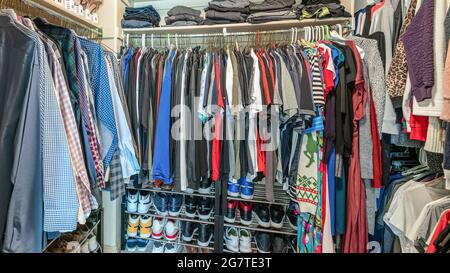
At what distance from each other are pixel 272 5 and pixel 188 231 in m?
1.61

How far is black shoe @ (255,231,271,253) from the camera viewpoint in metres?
1.45

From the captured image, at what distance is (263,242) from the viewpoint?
1.46m

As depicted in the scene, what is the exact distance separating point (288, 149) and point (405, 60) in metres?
0.63

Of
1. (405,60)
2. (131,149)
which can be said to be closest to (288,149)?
(405,60)

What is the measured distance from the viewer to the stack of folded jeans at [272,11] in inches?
52.2

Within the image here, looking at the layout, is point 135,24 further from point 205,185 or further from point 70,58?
point 205,185

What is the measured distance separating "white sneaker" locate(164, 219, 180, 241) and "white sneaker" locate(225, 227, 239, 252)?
380mm

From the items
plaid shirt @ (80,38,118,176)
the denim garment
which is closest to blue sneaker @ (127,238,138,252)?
the denim garment

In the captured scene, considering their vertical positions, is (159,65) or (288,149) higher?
(159,65)

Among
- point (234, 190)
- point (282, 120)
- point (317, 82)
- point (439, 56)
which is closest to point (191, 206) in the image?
point (234, 190)

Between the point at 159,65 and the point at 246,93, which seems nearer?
the point at 246,93

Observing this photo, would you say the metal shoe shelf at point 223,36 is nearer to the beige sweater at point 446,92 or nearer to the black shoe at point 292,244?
the black shoe at point 292,244
